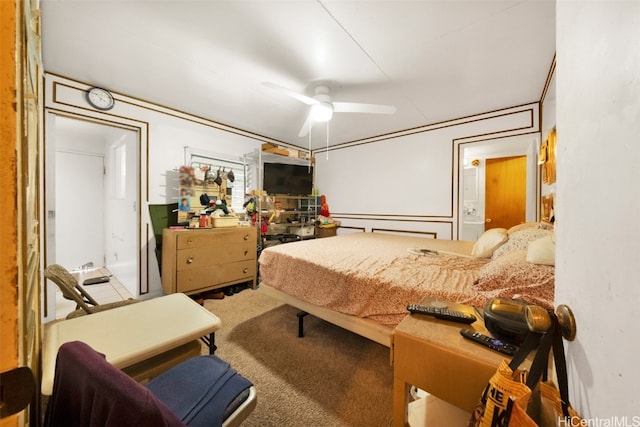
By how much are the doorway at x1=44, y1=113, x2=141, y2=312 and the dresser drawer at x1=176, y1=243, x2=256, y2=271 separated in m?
0.94

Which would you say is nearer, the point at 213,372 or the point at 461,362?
the point at 461,362

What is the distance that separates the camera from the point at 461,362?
76 cm

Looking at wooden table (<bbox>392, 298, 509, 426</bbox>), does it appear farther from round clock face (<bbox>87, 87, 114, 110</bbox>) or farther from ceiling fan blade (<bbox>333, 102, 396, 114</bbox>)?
round clock face (<bbox>87, 87, 114, 110</bbox>)

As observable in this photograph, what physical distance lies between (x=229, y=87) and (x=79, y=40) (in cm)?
117

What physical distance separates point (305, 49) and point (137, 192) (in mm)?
2581

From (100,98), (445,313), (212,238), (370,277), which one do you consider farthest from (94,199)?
(445,313)

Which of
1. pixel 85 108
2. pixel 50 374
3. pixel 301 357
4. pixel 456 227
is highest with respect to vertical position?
pixel 85 108

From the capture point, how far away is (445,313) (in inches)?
38.0

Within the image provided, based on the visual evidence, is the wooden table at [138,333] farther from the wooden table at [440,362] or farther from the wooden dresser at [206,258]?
the wooden dresser at [206,258]

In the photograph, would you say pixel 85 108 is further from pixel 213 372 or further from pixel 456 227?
pixel 456 227

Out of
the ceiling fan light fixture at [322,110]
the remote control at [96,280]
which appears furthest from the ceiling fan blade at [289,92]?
the remote control at [96,280]

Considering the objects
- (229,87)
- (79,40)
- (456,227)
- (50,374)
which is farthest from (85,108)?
(456,227)

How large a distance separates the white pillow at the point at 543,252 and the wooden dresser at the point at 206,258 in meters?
2.99

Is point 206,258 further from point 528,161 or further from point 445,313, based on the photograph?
point 528,161
